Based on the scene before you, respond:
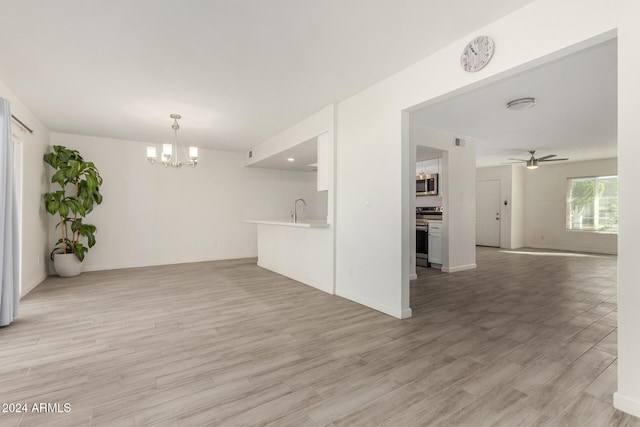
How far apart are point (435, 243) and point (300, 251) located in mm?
2805

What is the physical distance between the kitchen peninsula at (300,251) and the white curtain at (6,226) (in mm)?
3162

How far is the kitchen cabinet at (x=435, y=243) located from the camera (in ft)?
19.3

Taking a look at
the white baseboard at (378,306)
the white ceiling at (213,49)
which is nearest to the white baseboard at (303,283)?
the white baseboard at (378,306)

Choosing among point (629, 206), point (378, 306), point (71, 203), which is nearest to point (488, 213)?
point (378, 306)

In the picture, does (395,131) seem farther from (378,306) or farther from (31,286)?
(31,286)

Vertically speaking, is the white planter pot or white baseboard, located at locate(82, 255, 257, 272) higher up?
the white planter pot

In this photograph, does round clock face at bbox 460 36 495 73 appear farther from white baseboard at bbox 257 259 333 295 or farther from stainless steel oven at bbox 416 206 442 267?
stainless steel oven at bbox 416 206 442 267

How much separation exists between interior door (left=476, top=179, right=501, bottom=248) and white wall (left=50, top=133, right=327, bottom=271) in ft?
20.0

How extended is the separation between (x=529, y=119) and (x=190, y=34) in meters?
4.78

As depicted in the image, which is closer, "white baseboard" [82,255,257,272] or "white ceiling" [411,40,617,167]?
"white ceiling" [411,40,617,167]

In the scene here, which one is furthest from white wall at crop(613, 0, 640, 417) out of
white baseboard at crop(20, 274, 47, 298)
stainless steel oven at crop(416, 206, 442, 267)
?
white baseboard at crop(20, 274, 47, 298)

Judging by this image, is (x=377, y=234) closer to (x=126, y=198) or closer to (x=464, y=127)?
(x=464, y=127)

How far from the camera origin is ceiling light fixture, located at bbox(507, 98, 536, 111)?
3766 mm

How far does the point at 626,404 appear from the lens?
1.70 m
